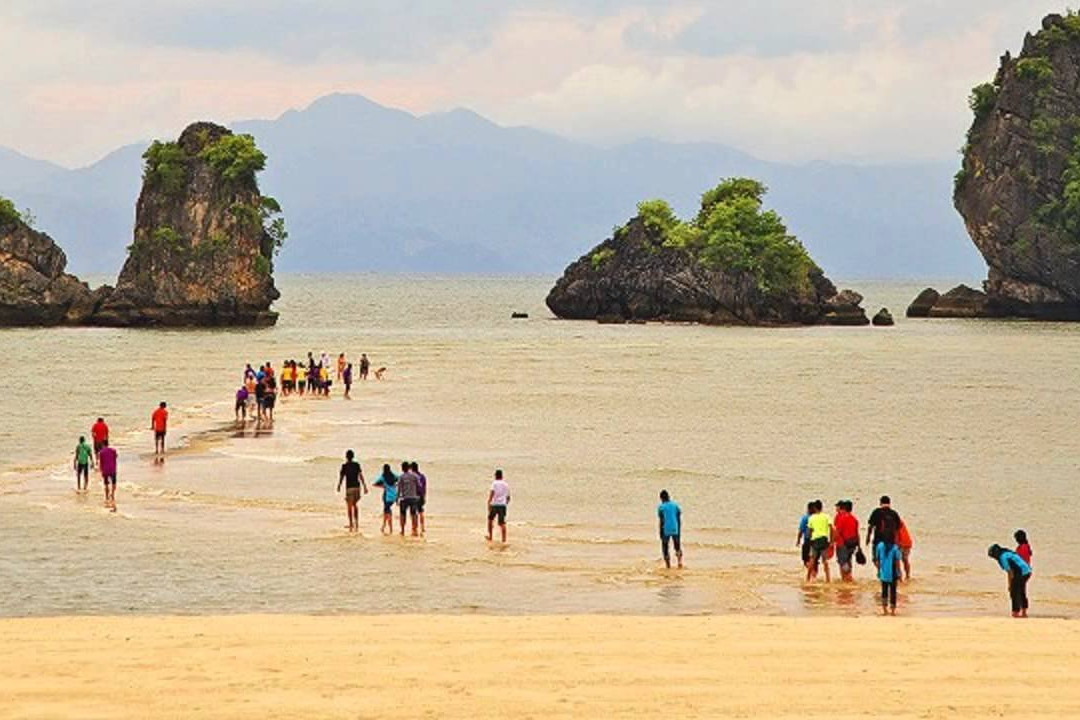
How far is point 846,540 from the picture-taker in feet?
83.9

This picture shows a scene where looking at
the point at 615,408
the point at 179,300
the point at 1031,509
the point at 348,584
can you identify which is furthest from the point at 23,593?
the point at 179,300

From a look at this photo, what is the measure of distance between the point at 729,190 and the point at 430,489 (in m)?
105

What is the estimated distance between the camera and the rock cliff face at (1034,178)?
448 feet

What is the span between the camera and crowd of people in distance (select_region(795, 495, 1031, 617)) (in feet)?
73.8

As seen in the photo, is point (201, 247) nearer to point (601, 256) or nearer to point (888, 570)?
point (601, 256)

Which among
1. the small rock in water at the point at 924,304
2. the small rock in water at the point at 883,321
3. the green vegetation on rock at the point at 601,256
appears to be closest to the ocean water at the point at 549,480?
the small rock in water at the point at 883,321

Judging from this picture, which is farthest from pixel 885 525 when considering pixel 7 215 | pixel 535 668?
pixel 7 215

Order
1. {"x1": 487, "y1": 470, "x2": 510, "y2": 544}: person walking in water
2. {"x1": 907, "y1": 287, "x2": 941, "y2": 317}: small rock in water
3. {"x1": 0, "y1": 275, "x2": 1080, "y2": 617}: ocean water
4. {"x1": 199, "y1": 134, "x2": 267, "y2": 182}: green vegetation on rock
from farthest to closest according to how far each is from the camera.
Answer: {"x1": 907, "y1": 287, "x2": 941, "y2": 317}: small rock in water → {"x1": 199, "y1": 134, "x2": 267, "y2": 182}: green vegetation on rock → {"x1": 487, "y1": 470, "x2": 510, "y2": 544}: person walking in water → {"x1": 0, "y1": 275, "x2": 1080, "y2": 617}: ocean water

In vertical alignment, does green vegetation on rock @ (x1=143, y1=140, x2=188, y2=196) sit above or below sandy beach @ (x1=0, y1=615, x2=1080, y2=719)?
above

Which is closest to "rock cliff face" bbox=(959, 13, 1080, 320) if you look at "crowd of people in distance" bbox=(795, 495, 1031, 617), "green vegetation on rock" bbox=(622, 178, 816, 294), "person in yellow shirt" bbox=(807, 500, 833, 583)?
"green vegetation on rock" bbox=(622, 178, 816, 294)

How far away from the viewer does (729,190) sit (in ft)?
453

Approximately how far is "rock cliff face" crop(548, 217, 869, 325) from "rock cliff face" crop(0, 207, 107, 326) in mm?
44566

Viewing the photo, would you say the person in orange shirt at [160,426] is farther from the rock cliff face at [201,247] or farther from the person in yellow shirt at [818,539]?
the rock cliff face at [201,247]

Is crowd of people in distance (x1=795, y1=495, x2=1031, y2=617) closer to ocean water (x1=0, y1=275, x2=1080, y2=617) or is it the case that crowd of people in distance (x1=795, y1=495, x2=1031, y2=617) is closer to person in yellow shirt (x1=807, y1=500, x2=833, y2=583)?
person in yellow shirt (x1=807, y1=500, x2=833, y2=583)
